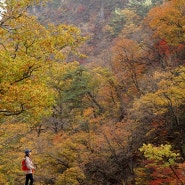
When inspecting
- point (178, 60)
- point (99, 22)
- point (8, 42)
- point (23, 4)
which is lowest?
point (8, 42)

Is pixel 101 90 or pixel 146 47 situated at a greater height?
pixel 146 47

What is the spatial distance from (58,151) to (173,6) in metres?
21.7

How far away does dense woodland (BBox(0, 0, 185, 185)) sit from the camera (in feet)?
33.9

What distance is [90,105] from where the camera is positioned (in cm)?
3428

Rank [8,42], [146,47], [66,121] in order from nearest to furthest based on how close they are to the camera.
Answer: [8,42] → [66,121] → [146,47]

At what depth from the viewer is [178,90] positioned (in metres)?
17.6

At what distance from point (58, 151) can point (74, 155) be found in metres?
1.53

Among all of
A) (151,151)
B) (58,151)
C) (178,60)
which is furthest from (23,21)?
(178,60)

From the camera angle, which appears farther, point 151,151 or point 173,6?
point 173,6

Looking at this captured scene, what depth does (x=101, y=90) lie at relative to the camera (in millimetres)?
34312

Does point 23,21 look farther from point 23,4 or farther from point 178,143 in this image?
point 178,143

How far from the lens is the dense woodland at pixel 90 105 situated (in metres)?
10.3

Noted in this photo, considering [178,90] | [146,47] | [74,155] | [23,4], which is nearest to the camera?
[23,4]

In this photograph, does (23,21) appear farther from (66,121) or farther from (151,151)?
(66,121)
